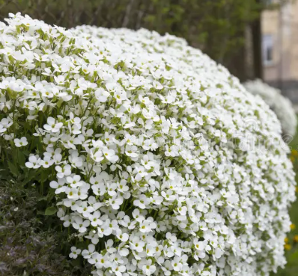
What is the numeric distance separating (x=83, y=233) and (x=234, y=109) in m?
1.51

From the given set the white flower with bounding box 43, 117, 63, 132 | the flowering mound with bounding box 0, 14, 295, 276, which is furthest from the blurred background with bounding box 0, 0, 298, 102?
→ the white flower with bounding box 43, 117, 63, 132

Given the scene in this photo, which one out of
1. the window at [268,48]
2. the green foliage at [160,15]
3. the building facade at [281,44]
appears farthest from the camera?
the window at [268,48]

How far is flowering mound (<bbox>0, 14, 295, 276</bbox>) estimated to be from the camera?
6.94ft

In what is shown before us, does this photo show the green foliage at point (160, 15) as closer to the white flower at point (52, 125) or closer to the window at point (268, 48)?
the white flower at point (52, 125)

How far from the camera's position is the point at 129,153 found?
7.16ft

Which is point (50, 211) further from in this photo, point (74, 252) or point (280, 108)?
point (280, 108)

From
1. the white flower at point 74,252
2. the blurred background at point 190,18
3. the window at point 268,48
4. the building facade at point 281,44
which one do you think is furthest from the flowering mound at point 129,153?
the window at point 268,48

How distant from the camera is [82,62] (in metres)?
2.41

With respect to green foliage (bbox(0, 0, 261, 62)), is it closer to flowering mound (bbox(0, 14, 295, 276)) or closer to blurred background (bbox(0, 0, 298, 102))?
blurred background (bbox(0, 0, 298, 102))

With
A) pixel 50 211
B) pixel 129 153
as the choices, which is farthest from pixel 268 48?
pixel 50 211

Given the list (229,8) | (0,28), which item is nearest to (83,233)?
(0,28)

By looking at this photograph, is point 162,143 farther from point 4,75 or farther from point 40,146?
point 4,75

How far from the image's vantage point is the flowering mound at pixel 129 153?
6.94ft

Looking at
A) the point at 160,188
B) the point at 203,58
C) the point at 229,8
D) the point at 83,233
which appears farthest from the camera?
the point at 229,8
